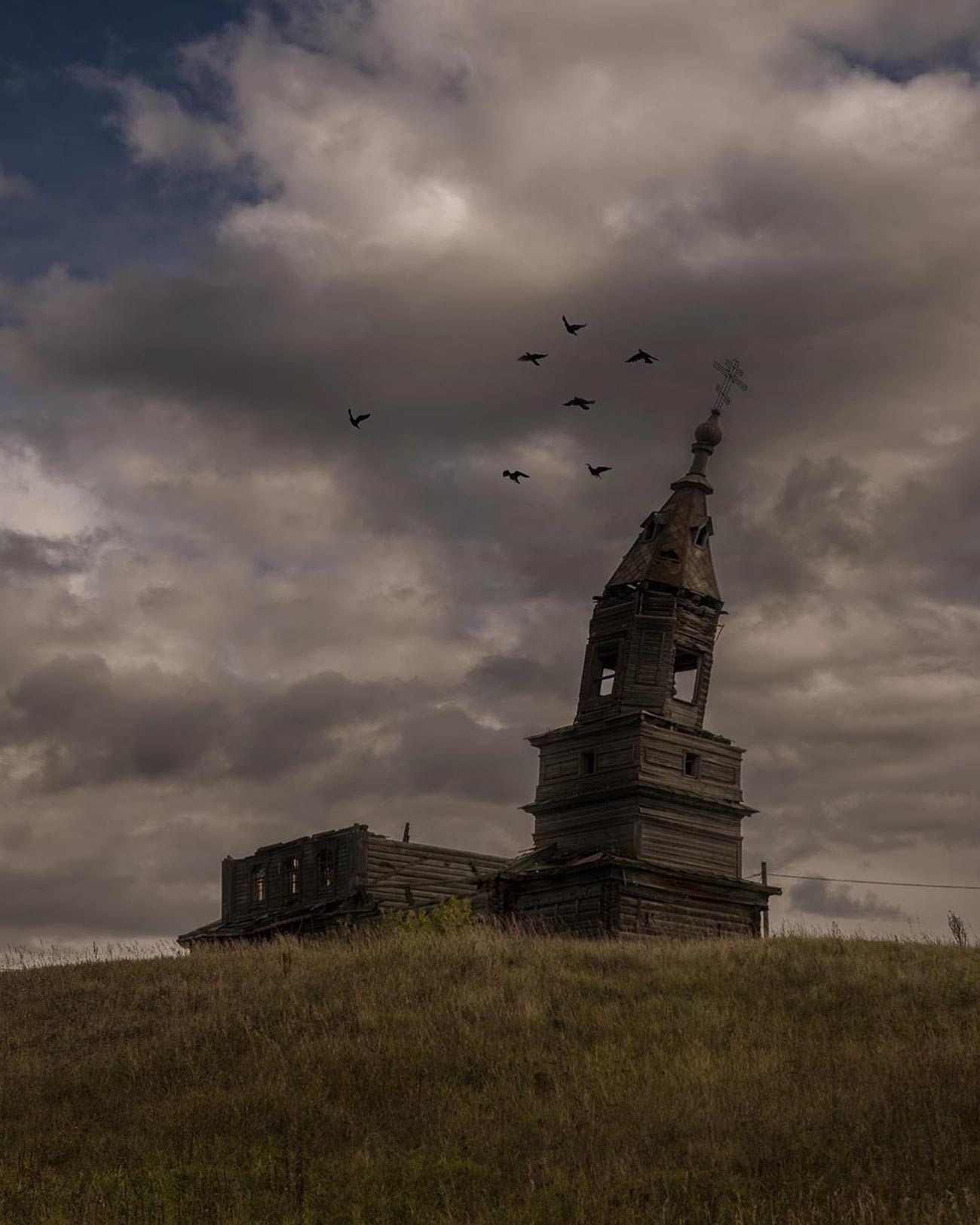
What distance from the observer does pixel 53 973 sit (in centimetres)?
2691

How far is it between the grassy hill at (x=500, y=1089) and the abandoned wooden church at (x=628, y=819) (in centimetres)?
1358

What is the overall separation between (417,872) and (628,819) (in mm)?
7772

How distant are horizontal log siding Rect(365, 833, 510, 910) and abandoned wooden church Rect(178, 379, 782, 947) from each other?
0.05 m

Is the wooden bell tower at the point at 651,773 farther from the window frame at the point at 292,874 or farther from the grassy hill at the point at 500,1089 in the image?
the grassy hill at the point at 500,1089

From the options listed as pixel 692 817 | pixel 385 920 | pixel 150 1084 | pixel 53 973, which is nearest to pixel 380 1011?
pixel 150 1084

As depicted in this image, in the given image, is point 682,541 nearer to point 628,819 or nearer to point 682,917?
point 628,819

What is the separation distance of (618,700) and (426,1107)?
2710 cm

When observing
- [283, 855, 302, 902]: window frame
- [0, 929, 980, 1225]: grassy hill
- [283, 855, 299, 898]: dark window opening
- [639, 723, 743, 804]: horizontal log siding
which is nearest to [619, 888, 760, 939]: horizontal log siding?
[639, 723, 743, 804]: horizontal log siding

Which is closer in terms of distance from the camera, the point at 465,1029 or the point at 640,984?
the point at 465,1029

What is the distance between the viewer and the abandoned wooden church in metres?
39.0

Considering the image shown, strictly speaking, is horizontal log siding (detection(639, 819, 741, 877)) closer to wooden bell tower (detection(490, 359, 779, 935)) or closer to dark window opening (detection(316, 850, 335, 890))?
wooden bell tower (detection(490, 359, 779, 935))

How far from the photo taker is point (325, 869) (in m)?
43.8

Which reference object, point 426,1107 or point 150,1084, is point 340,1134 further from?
point 150,1084

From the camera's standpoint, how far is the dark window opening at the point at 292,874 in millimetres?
45156
